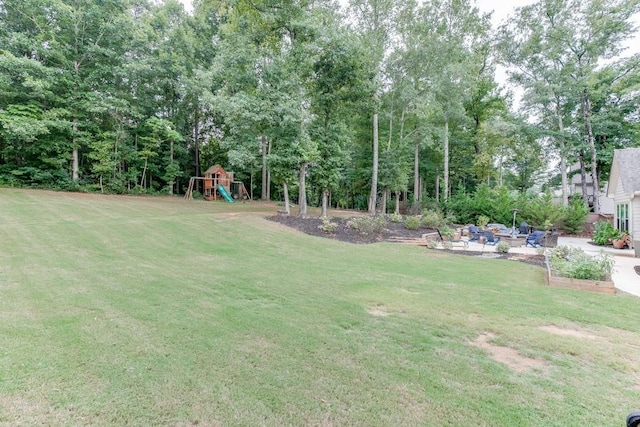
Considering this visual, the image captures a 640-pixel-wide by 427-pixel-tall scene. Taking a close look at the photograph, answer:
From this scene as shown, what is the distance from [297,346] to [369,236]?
8.98 meters

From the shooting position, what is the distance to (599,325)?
13.6 ft

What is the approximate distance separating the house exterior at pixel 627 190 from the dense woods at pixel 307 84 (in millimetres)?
6294

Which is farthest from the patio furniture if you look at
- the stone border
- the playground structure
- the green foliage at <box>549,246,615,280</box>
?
the playground structure

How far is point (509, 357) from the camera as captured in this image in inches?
126

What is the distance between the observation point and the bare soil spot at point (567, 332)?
3782mm

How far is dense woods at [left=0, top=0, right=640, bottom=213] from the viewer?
14.2 m

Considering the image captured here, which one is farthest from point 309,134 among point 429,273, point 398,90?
point 429,273

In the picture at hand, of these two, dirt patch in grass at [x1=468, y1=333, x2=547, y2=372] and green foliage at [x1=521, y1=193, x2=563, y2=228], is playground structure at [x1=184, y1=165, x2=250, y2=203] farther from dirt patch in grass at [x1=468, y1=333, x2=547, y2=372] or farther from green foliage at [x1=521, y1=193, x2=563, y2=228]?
dirt patch in grass at [x1=468, y1=333, x2=547, y2=372]

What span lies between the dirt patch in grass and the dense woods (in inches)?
432

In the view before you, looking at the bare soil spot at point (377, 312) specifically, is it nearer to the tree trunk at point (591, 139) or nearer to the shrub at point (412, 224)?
the shrub at point (412, 224)

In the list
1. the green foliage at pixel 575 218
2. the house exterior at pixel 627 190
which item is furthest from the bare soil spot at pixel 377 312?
the green foliage at pixel 575 218

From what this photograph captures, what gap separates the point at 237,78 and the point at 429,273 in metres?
12.1

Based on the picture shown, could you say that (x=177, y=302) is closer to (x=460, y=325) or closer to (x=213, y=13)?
(x=460, y=325)

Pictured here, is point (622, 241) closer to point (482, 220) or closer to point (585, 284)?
point (482, 220)
